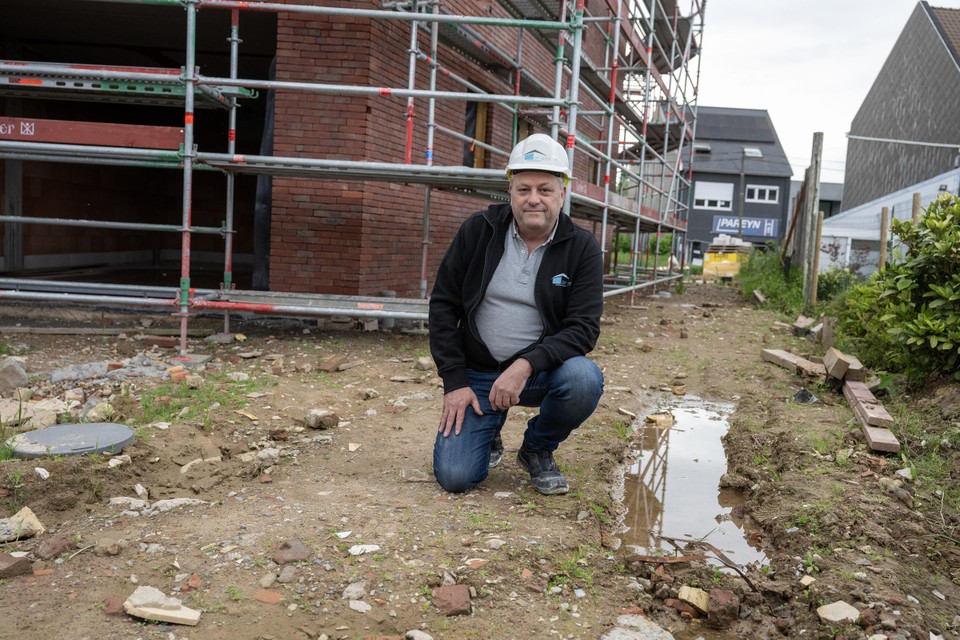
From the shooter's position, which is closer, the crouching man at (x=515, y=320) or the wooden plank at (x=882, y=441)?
the crouching man at (x=515, y=320)

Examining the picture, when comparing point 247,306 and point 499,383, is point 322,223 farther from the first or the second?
point 499,383

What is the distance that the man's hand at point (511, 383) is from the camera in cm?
323

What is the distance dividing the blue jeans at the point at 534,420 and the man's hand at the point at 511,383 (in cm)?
22

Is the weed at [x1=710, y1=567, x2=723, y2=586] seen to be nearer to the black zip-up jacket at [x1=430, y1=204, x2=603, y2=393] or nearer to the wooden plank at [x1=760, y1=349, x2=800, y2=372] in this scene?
the black zip-up jacket at [x1=430, y1=204, x2=603, y2=393]

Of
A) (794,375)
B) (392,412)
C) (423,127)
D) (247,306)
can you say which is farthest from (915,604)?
(423,127)

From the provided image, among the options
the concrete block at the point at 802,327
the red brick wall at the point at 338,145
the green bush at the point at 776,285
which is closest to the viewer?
the red brick wall at the point at 338,145

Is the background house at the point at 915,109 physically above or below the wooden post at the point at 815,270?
above

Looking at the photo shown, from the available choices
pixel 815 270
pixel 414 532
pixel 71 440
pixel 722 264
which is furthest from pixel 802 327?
pixel 722 264

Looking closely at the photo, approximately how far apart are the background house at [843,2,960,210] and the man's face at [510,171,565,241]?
728 inches

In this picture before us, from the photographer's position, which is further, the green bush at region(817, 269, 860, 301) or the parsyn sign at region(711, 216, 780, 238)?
the parsyn sign at region(711, 216, 780, 238)

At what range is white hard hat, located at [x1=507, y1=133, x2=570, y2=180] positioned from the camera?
10.7 ft

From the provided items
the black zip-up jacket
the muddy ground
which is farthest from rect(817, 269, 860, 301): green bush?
the black zip-up jacket

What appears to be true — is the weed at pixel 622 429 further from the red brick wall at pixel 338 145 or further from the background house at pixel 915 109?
the background house at pixel 915 109

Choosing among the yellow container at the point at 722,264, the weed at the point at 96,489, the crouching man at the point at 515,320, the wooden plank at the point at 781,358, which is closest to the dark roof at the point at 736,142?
the yellow container at the point at 722,264
